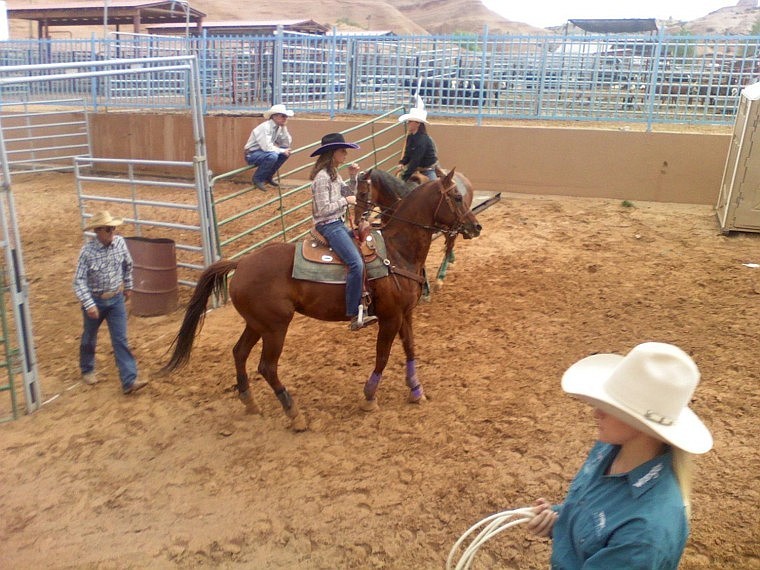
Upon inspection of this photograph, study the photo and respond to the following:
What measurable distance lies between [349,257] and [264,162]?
4.27m

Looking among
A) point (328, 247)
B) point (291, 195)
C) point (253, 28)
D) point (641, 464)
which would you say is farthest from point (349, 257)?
point (253, 28)

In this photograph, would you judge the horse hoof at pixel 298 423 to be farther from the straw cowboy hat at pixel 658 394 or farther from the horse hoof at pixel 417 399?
the straw cowboy hat at pixel 658 394

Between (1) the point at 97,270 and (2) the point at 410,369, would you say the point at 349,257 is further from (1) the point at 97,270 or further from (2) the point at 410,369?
(1) the point at 97,270

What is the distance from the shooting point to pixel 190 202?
42.8 ft

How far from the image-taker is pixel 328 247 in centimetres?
551

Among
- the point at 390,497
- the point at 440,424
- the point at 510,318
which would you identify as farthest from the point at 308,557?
the point at 510,318

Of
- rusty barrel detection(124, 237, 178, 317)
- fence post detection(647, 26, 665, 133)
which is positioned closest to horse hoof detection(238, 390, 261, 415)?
rusty barrel detection(124, 237, 178, 317)

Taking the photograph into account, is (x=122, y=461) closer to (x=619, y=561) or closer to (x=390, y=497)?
(x=390, y=497)

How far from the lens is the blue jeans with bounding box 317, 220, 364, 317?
5410 mm

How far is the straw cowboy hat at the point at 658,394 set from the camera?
185 centimetres

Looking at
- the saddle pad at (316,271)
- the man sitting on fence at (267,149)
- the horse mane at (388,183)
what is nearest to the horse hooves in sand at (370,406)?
the saddle pad at (316,271)

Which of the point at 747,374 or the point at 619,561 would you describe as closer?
the point at 619,561

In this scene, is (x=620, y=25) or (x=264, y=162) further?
(x=620, y=25)

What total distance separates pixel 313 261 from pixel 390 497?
1.96 m
